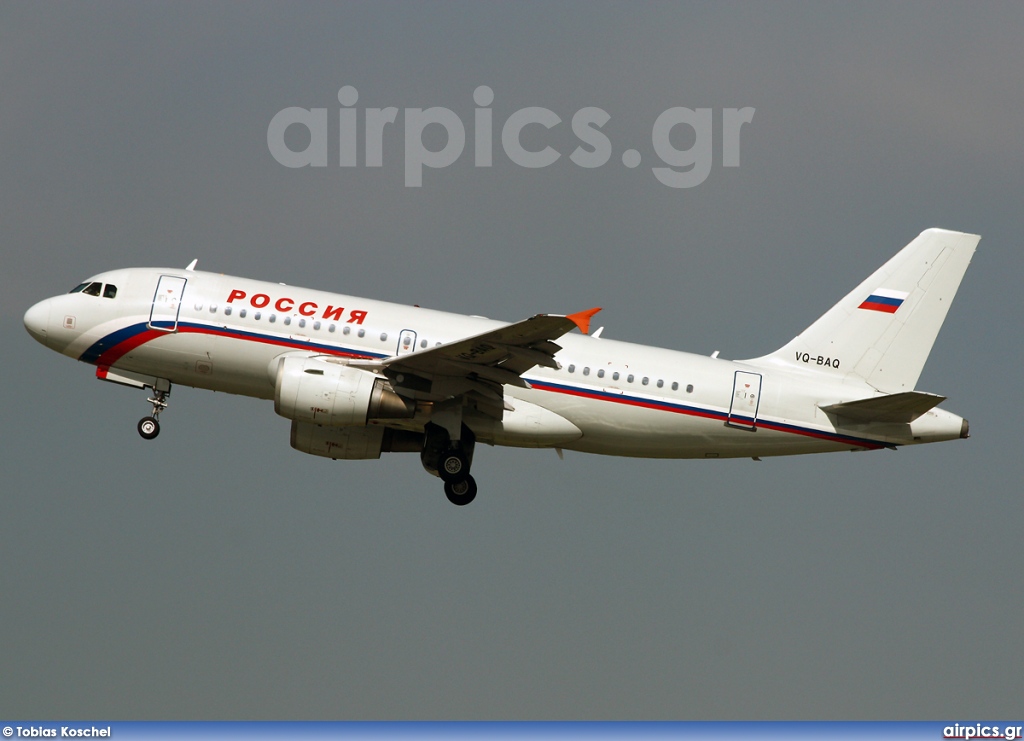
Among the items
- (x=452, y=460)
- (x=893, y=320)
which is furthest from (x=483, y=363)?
(x=893, y=320)

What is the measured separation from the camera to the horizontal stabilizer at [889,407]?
33875 millimetres

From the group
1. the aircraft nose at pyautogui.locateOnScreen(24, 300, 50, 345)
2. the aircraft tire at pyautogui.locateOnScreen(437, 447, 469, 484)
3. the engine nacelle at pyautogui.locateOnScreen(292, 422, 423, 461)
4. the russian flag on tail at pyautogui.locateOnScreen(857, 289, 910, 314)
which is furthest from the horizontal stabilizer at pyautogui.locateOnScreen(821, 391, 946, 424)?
the aircraft nose at pyautogui.locateOnScreen(24, 300, 50, 345)

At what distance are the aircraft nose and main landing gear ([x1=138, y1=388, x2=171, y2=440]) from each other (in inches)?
124

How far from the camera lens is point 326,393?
1302 inches

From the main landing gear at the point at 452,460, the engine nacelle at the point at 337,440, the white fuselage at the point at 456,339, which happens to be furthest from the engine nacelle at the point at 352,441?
the white fuselage at the point at 456,339

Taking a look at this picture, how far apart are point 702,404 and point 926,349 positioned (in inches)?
267

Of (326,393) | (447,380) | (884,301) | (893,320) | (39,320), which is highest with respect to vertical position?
(884,301)

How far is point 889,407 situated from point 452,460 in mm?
10714

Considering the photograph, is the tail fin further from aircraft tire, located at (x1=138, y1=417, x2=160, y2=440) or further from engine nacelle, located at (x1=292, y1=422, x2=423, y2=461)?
aircraft tire, located at (x1=138, y1=417, x2=160, y2=440)

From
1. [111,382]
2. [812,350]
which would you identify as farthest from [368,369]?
[812,350]

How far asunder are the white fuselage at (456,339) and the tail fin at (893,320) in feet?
5.29

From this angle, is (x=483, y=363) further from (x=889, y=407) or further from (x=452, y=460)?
(x=889, y=407)

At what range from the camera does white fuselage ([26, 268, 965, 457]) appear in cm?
3469

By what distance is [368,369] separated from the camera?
33.5m
